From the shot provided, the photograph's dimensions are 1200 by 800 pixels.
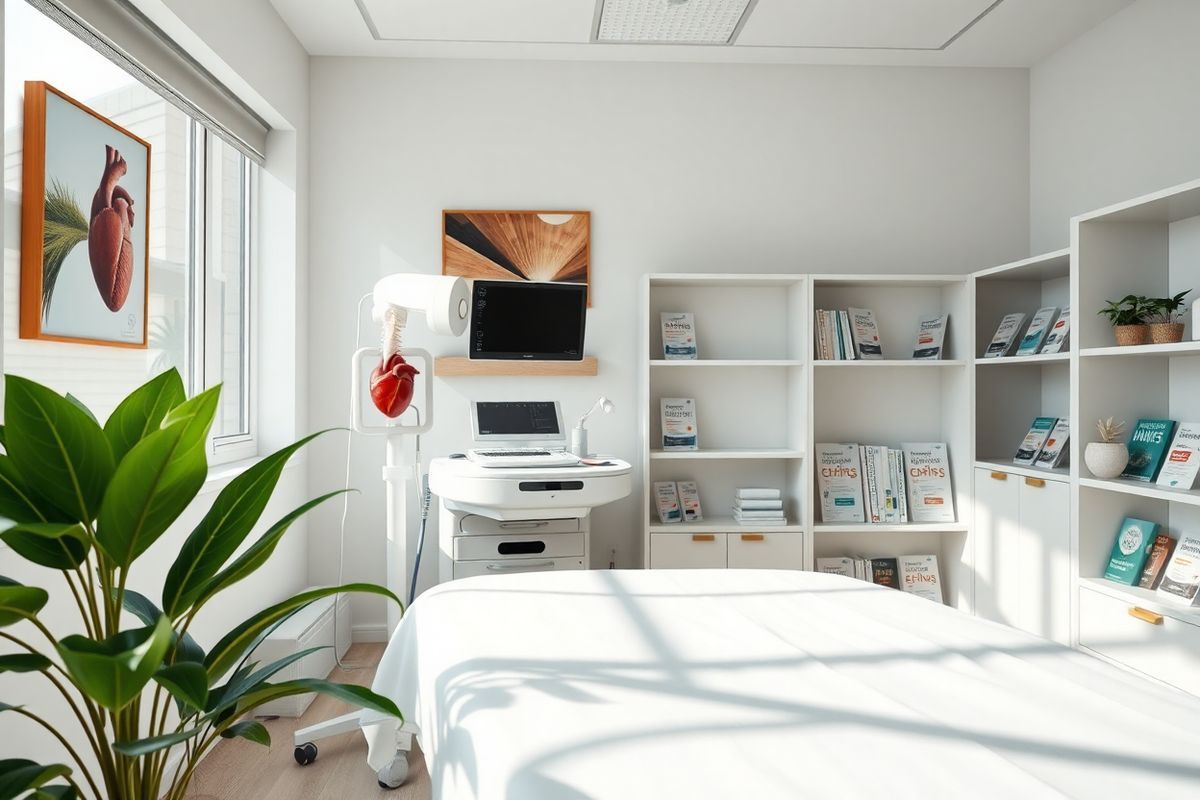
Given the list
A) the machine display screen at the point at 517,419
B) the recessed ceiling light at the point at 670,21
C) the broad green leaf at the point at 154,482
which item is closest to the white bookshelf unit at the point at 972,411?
the machine display screen at the point at 517,419

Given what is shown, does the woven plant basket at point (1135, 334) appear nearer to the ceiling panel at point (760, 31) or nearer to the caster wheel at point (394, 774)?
the ceiling panel at point (760, 31)

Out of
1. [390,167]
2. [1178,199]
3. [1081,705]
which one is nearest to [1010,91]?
[1178,199]

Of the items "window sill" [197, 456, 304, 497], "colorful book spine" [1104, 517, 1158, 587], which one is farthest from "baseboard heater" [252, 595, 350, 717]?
"colorful book spine" [1104, 517, 1158, 587]

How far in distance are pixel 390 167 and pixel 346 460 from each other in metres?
1.30

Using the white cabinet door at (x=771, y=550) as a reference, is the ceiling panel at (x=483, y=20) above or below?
above

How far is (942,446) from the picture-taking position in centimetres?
341

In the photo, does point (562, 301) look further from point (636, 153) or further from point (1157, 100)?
point (1157, 100)

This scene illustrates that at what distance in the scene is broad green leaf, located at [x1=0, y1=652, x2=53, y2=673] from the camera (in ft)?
3.18

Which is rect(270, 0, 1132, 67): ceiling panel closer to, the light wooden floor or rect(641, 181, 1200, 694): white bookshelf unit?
rect(641, 181, 1200, 694): white bookshelf unit

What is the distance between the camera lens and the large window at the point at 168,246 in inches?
70.3

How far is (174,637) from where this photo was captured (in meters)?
1.04

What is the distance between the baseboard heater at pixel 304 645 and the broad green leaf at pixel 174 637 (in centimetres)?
128

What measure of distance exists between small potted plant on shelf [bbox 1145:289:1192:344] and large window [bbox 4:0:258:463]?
122 inches

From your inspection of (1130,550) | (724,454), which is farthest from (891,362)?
(1130,550)
